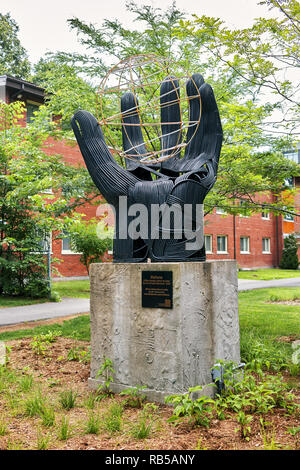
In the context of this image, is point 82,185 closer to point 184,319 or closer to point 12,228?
point 12,228

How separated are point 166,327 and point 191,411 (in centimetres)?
99

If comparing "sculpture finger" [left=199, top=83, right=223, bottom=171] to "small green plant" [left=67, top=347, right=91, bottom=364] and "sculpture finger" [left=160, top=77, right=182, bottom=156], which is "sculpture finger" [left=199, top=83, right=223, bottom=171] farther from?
"small green plant" [left=67, top=347, right=91, bottom=364]

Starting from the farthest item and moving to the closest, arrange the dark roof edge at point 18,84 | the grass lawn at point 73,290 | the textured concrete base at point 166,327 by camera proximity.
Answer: the dark roof edge at point 18,84, the grass lawn at point 73,290, the textured concrete base at point 166,327

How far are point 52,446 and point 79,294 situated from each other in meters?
13.4

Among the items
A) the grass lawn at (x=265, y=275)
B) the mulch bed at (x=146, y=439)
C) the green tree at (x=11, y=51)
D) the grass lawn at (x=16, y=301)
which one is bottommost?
the mulch bed at (x=146, y=439)

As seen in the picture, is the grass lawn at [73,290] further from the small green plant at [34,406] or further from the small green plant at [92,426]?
the small green plant at [92,426]

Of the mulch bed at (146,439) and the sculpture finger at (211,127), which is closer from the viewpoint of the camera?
the mulch bed at (146,439)

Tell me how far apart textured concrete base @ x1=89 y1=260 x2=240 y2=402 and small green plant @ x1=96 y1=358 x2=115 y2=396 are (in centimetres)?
7

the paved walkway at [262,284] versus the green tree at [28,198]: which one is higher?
the green tree at [28,198]

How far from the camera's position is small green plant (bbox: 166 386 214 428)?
418 centimetres

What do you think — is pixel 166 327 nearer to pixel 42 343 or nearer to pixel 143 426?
pixel 143 426

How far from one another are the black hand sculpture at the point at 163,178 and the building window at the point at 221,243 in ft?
86.3

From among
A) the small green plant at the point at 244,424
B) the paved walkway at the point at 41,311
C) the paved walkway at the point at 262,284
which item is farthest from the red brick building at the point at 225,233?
the small green plant at the point at 244,424

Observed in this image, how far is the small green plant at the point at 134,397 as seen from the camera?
4828 mm
